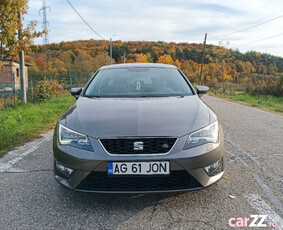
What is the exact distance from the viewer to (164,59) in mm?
62969

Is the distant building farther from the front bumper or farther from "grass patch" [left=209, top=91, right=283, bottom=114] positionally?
"grass patch" [left=209, top=91, right=283, bottom=114]

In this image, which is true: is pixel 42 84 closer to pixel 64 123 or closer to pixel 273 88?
pixel 64 123

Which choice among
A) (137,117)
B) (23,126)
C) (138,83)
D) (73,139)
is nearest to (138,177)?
(137,117)

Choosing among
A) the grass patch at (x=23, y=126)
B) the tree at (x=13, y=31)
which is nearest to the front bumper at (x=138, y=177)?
the grass patch at (x=23, y=126)

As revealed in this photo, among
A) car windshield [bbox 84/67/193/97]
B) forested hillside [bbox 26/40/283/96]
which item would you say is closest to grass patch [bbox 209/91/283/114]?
car windshield [bbox 84/67/193/97]

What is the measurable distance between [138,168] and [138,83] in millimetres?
1625

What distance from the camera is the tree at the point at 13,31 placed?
9.45 metres

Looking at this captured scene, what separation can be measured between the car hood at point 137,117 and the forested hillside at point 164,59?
3073cm

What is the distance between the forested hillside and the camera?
4434cm

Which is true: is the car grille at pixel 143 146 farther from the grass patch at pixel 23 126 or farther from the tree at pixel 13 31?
the tree at pixel 13 31

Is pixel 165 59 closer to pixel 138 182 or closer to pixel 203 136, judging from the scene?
pixel 203 136

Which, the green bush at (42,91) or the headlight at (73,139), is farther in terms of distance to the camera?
the green bush at (42,91)

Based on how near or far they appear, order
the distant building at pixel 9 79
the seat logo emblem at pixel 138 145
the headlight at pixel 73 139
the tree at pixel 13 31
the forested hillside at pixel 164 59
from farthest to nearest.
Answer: the forested hillside at pixel 164 59 → the distant building at pixel 9 79 → the tree at pixel 13 31 → the headlight at pixel 73 139 → the seat logo emblem at pixel 138 145

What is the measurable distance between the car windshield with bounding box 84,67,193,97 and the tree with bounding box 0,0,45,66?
7.44 metres
